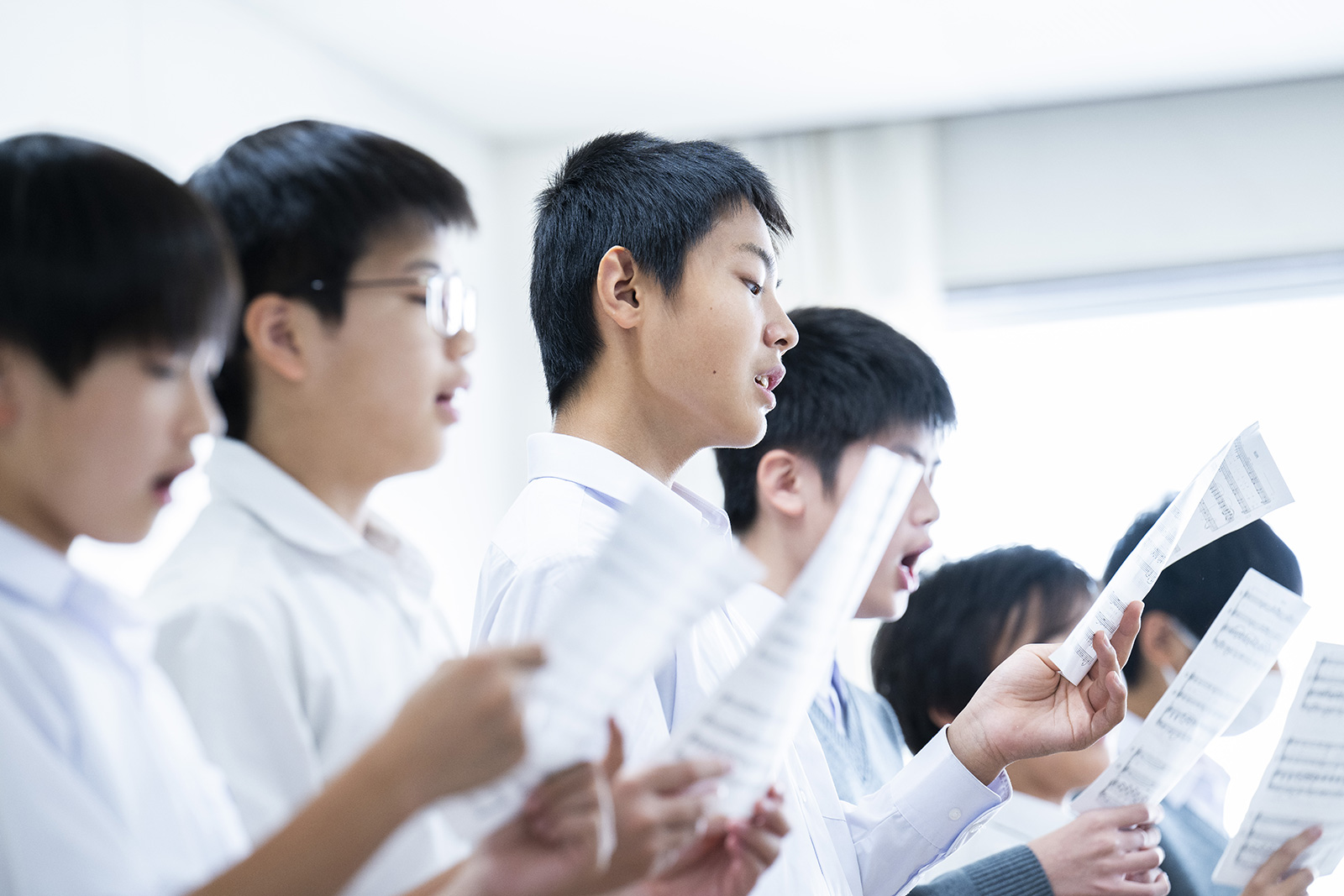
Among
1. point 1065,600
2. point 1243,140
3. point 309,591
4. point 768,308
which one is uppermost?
point 1243,140

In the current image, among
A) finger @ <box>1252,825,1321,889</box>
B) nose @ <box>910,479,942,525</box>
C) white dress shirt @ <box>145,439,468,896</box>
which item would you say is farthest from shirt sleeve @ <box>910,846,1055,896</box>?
white dress shirt @ <box>145,439,468,896</box>

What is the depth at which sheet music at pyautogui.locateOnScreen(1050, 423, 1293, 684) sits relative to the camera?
1.11 m

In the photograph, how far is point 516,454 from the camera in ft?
13.6

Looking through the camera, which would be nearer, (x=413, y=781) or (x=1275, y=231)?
(x=413, y=781)

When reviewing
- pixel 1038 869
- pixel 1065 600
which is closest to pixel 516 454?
pixel 1065 600

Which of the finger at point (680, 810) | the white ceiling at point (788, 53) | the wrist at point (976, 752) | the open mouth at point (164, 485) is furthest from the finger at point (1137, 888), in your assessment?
the white ceiling at point (788, 53)

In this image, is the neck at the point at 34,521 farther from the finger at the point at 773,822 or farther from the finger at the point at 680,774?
the finger at the point at 773,822

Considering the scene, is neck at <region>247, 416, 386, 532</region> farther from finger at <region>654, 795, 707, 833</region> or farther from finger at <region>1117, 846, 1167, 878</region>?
finger at <region>1117, 846, 1167, 878</region>

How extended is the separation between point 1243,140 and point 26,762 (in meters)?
4.08

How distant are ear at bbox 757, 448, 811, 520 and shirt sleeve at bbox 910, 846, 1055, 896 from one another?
50 centimetres

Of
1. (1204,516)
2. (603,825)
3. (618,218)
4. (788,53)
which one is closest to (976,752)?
(1204,516)

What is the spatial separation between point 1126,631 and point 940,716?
0.66 meters

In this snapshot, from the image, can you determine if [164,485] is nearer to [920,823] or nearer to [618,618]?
[618,618]

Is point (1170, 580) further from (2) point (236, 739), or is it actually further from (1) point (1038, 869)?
(2) point (236, 739)
